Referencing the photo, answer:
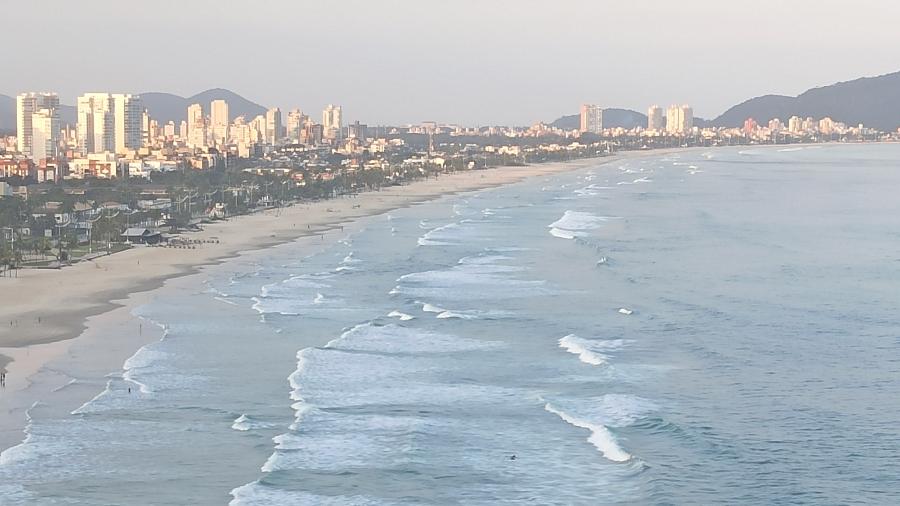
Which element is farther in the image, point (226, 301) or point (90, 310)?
point (226, 301)

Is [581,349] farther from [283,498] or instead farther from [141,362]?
[283,498]

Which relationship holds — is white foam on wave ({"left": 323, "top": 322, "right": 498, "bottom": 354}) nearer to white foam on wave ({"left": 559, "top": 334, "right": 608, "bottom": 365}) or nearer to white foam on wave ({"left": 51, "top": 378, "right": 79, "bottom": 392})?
white foam on wave ({"left": 559, "top": 334, "right": 608, "bottom": 365})

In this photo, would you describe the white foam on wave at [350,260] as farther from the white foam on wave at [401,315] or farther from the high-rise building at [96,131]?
the high-rise building at [96,131]

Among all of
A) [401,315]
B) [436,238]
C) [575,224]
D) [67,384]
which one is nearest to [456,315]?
[401,315]

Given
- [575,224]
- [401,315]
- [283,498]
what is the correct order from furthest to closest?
1. [575,224]
2. [401,315]
3. [283,498]

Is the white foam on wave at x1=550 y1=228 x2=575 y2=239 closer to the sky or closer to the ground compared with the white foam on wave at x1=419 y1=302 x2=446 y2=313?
closer to the sky

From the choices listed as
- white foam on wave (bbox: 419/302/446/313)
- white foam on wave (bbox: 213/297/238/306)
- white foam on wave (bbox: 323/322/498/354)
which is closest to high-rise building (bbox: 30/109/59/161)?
white foam on wave (bbox: 213/297/238/306)
